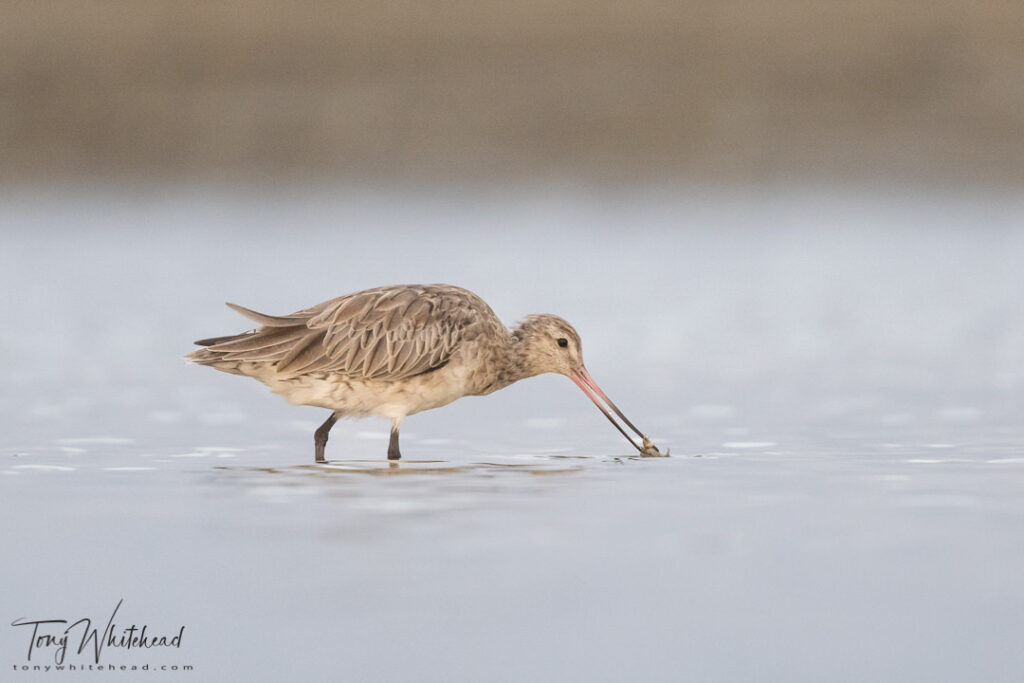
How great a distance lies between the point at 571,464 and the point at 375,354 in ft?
3.81

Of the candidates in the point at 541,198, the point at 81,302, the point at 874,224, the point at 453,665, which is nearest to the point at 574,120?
the point at 541,198

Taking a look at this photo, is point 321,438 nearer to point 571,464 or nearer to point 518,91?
point 571,464

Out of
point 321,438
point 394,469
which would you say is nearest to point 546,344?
point 321,438

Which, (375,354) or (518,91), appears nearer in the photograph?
(375,354)

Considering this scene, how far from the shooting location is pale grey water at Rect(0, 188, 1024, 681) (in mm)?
4809

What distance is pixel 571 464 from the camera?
7.77 m

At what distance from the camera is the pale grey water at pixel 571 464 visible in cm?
481

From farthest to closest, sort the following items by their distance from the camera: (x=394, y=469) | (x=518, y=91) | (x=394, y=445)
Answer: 1. (x=518, y=91)
2. (x=394, y=445)
3. (x=394, y=469)

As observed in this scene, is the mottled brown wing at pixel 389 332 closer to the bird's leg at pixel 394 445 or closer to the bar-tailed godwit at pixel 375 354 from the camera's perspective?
the bar-tailed godwit at pixel 375 354

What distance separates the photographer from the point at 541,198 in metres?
18.1

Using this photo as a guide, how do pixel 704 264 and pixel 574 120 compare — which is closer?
pixel 704 264

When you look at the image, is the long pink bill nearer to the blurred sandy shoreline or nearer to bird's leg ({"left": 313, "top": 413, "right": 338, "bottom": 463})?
bird's leg ({"left": 313, "top": 413, "right": 338, "bottom": 463})

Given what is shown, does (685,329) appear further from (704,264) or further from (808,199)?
(808,199)

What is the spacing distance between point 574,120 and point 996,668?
16.0 metres
